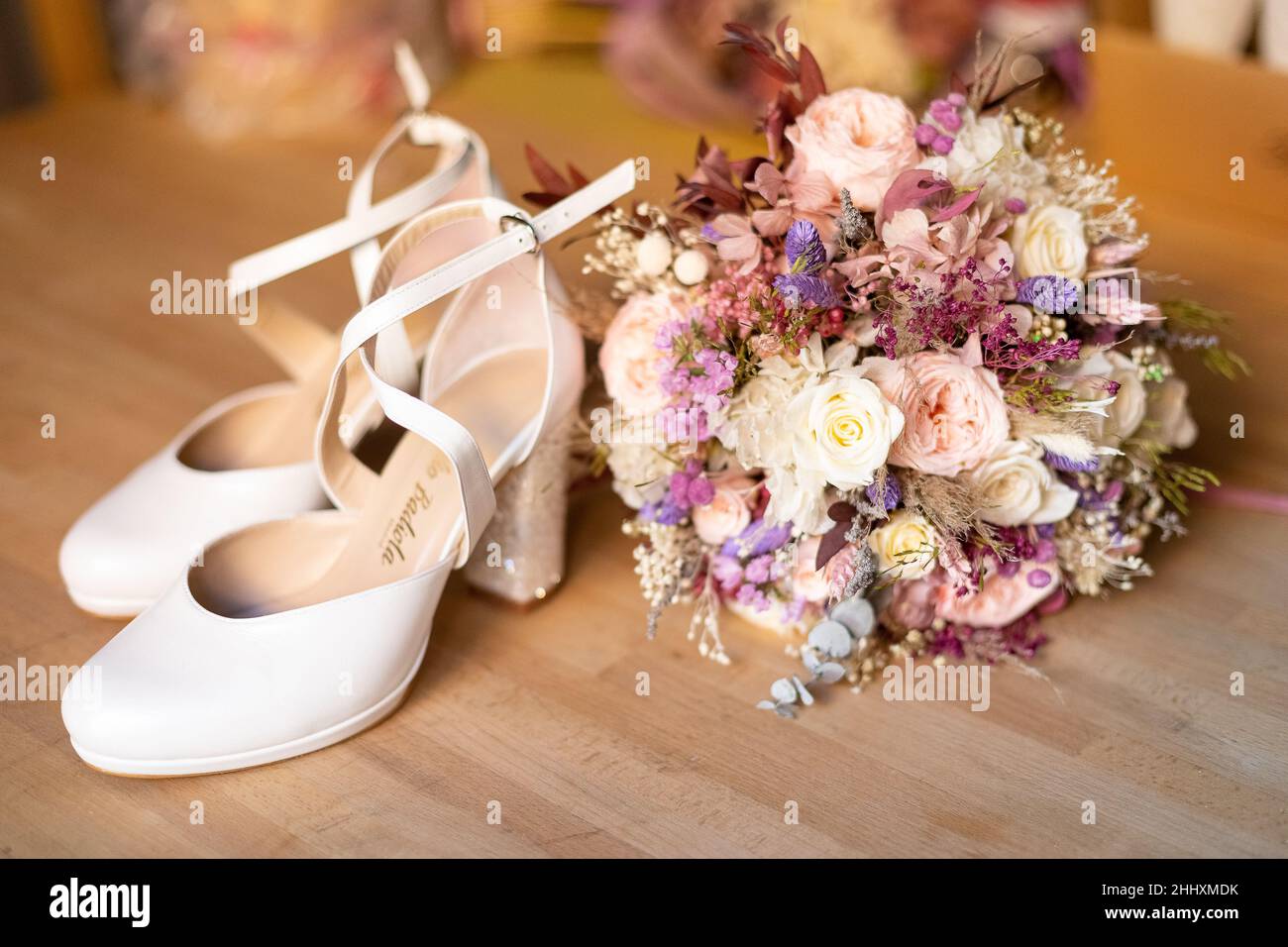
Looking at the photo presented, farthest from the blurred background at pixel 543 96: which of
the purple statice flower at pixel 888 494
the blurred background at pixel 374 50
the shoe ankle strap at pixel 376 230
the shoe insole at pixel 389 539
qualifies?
the purple statice flower at pixel 888 494

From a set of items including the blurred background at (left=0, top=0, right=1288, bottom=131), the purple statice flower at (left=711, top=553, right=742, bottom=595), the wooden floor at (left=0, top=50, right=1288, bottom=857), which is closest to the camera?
the wooden floor at (left=0, top=50, right=1288, bottom=857)

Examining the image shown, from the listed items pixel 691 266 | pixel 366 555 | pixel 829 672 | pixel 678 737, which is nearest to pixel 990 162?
pixel 691 266

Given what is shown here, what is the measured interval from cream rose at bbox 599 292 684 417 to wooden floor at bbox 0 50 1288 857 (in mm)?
281

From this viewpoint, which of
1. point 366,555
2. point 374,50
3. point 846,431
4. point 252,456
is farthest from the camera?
point 374,50

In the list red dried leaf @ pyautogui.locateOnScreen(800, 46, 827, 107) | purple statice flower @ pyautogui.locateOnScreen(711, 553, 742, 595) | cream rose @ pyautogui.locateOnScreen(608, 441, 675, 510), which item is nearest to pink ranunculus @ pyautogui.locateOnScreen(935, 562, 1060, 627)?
purple statice flower @ pyautogui.locateOnScreen(711, 553, 742, 595)

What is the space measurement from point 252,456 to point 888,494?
0.80 metres

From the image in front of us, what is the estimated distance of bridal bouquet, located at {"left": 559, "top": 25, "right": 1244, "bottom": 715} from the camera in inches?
49.9

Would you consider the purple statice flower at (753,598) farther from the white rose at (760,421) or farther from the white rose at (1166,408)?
the white rose at (1166,408)

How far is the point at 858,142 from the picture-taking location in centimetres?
135

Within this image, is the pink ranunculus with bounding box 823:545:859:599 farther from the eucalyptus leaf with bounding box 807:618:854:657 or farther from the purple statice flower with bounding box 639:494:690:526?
the purple statice flower with bounding box 639:494:690:526

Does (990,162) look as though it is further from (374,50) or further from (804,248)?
(374,50)

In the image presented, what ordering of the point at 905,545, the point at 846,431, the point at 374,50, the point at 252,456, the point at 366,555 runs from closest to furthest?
the point at 846,431 < the point at 905,545 < the point at 366,555 < the point at 252,456 < the point at 374,50
